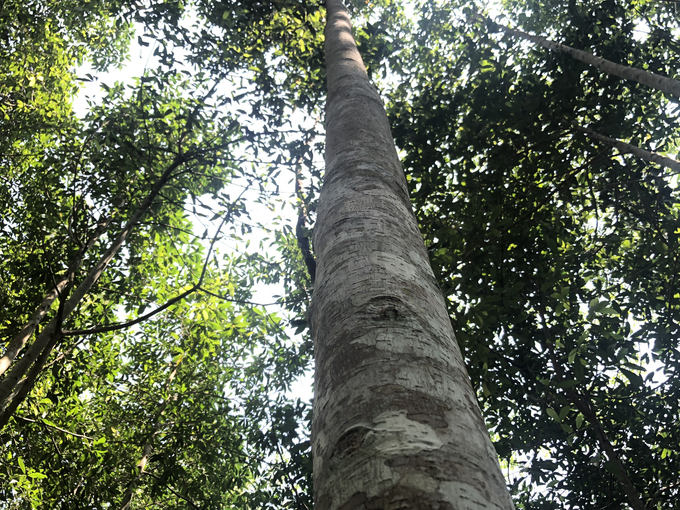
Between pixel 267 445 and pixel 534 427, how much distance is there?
10.9 feet

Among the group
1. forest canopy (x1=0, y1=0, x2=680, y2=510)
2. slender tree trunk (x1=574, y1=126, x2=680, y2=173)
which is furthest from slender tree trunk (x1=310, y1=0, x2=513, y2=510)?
slender tree trunk (x1=574, y1=126, x2=680, y2=173)

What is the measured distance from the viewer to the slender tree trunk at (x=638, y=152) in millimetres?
3682

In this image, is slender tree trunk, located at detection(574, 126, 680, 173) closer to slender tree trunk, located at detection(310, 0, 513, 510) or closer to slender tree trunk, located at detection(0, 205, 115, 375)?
slender tree trunk, located at detection(310, 0, 513, 510)

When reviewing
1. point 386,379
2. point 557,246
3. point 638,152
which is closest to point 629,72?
point 638,152

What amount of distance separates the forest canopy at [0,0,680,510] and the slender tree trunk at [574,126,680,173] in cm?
4

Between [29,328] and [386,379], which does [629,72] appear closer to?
[386,379]

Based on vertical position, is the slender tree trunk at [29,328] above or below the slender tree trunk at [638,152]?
below

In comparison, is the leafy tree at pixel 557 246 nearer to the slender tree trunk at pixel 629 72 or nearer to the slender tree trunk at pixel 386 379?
the slender tree trunk at pixel 629 72

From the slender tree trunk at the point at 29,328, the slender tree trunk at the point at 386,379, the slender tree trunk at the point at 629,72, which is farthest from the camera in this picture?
the slender tree trunk at the point at 629,72

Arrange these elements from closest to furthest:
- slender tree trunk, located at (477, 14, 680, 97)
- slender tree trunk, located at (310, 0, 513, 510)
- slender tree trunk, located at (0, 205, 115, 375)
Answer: slender tree trunk, located at (310, 0, 513, 510) → slender tree trunk, located at (0, 205, 115, 375) → slender tree trunk, located at (477, 14, 680, 97)

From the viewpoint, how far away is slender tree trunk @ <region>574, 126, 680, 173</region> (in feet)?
12.1

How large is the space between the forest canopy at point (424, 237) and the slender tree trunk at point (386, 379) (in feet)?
6.80

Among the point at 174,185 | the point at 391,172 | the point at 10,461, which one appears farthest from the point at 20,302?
the point at 391,172

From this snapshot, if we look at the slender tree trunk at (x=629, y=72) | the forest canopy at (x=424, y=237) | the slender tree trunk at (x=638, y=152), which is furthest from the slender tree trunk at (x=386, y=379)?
the slender tree trunk at (x=629, y=72)
